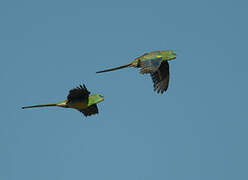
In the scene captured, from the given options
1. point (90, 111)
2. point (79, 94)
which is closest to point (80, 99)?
point (79, 94)

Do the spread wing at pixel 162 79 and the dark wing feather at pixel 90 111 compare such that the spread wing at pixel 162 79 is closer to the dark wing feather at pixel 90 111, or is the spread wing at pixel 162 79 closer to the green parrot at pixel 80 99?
the dark wing feather at pixel 90 111

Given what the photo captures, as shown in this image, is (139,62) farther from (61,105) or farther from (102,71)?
(61,105)

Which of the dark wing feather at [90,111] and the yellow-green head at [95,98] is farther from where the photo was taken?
the dark wing feather at [90,111]

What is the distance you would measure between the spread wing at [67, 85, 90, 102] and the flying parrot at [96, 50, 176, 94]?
81.6 inches

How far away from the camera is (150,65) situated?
26172 mm

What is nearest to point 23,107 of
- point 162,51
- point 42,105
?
point 42,105

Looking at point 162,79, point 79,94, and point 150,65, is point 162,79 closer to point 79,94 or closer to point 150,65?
point 150,65

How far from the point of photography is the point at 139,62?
27172 mm

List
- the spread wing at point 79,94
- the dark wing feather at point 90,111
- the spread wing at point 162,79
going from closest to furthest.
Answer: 1. the spread wing at point 79,94
2. the dark wing feather at point 90,111
3. the spread wing at point 162,79

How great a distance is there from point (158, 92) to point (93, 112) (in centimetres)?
393

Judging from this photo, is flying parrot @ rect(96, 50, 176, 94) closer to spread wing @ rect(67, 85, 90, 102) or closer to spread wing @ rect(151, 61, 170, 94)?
spread wing @ rect(151, 61, 170, 94)

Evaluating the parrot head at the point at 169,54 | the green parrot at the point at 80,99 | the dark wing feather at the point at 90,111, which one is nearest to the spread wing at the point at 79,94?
the green parrot at the point at 80,99

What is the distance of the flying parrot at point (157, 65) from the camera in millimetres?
26141

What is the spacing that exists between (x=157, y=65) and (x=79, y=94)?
13.1ft
